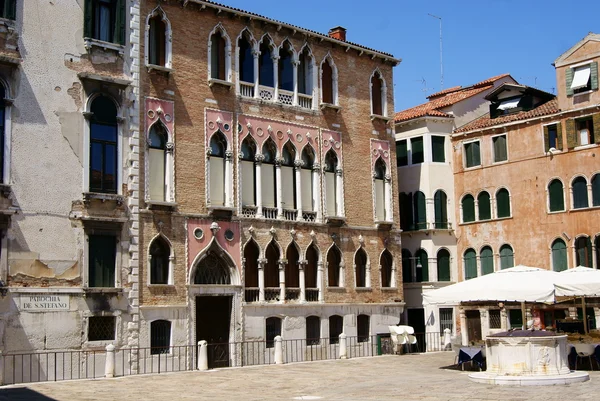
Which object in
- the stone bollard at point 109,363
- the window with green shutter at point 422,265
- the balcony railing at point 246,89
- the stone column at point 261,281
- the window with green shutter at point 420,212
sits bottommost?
the stone bollard at point 109,363

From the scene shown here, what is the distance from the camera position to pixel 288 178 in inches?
1211

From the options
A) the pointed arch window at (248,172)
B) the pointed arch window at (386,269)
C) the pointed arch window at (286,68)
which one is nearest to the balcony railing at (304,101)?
the pointed arch window at (286,68)

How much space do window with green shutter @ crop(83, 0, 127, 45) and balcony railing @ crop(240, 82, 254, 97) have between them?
4.88 m

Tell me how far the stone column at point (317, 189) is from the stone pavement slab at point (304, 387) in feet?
23.5

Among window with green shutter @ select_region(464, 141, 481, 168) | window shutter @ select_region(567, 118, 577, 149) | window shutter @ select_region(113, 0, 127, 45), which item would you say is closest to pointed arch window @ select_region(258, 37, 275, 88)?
window shutter @ select_region(113, 0, 127, 45)

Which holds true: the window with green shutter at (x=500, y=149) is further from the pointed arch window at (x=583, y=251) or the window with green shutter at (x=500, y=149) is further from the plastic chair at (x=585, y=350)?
the plastic chair at (x=585, y=350)

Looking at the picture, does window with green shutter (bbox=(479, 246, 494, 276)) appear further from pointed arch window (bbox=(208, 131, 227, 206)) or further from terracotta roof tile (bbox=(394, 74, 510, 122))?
pointed arch window (bbox=(208, 131, 227, 206))

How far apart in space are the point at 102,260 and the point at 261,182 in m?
6.85

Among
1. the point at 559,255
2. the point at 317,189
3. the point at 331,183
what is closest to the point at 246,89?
the point at 317,189

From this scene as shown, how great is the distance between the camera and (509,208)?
35219mm

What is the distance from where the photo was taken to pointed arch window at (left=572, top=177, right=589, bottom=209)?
3278cm

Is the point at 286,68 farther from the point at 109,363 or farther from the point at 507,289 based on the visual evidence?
the point at 109,363

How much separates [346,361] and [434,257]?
9.58 metres

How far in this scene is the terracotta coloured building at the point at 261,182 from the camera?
2698 cm
